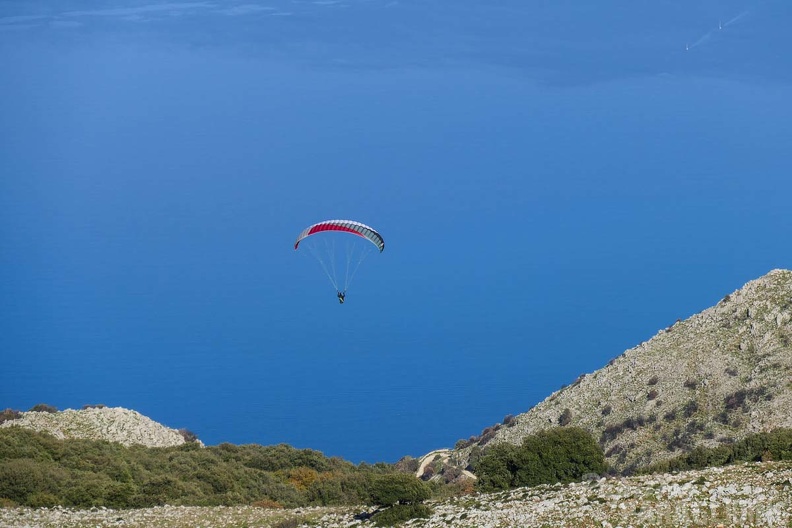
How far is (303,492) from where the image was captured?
66125 mm

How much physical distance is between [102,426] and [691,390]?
112 feet

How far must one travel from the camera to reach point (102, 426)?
77.4 meters

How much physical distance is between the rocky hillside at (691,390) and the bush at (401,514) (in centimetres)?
1750

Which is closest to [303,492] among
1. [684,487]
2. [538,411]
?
[538,411]

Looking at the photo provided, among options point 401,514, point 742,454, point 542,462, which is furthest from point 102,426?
point 742,454

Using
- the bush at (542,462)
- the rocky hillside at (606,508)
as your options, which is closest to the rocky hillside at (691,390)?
the bush at (542,462)

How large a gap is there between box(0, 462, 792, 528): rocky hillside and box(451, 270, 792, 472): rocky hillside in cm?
1640

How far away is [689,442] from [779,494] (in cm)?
2128

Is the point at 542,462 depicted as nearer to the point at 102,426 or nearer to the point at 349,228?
the point at 349,228

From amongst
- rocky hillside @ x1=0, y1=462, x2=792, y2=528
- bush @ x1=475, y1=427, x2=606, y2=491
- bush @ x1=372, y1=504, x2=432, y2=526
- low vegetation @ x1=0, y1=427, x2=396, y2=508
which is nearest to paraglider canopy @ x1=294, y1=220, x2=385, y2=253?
low vegetation @ x1=0, y1=427, x2=396, y2=508

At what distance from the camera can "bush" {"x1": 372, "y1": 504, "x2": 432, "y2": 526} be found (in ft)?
153

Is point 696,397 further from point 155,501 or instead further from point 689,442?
point 155,501

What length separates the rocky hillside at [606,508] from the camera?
40062 mm

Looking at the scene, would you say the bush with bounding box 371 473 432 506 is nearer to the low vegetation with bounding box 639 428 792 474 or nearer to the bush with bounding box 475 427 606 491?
the bush with bounding box 475 427 606 491
